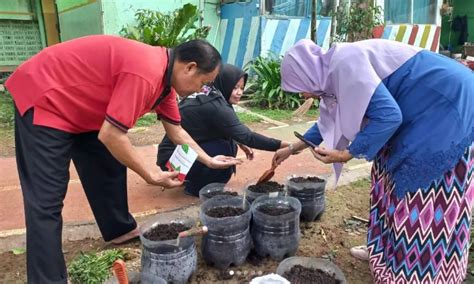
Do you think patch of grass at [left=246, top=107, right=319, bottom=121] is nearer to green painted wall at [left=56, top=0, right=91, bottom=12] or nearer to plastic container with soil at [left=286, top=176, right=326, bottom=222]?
plastic container with soil at [left=286, top=176, right=326, bottom=222]

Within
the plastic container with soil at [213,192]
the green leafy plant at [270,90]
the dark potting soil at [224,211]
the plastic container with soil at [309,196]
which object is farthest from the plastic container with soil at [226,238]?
the green leafy plant at [270,90]

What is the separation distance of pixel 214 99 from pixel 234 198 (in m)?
0.88

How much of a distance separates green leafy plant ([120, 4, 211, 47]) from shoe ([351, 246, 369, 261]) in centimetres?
540

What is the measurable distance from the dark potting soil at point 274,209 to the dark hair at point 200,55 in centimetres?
110

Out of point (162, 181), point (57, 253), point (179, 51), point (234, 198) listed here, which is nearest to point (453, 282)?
point (234, 198)

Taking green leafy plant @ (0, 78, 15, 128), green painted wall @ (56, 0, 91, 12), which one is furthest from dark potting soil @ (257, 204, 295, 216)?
green painted wall @ (56, 0, 91, 12)

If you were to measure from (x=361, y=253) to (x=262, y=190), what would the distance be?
854mm

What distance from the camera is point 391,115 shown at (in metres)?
1.85

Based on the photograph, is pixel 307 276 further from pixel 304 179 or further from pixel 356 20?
pixel 356 20

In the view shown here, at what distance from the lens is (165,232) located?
2391 mm

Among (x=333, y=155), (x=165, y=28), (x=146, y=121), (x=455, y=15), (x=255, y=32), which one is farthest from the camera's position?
(x=455, y=15)

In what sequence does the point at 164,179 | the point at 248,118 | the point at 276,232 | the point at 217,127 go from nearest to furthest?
the point at 164,179 → the point at 276,232 → the point at 217,127 → the point at 248,118

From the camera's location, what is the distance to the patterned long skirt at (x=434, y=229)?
197 centimetres

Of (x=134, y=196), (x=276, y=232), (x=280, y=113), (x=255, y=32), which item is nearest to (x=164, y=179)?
(x=276, y=232)
